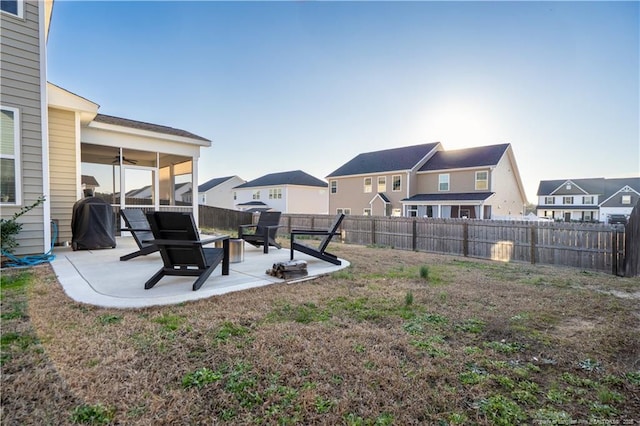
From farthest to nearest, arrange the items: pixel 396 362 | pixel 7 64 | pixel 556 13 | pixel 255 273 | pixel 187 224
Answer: pixel 556 13 → pixel 7 64 → pixel 255 273 → pixel 187 224 → pixel 396 362

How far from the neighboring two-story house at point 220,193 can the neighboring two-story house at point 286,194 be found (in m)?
2.22

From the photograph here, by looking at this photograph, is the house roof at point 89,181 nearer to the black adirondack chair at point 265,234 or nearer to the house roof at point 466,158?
the black adirondack chair at point 265,234

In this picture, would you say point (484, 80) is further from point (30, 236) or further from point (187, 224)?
point (30, 236)

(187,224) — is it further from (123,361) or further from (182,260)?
(123,361)

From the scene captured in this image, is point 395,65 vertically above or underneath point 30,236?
above

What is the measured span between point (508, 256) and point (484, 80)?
6119mm

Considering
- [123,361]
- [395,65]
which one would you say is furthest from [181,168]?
[123,361]

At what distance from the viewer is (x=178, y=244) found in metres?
3.92

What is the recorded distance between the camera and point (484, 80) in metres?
10.5

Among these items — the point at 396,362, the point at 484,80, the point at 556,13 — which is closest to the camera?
the point at 396,362

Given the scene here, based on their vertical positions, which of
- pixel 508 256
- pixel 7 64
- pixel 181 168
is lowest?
pixel 508 256

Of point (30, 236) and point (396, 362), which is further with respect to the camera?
point (30, 236)

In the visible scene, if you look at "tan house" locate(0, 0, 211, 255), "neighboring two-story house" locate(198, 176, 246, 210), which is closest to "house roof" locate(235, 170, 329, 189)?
"neighboring two-story house" locate(198, 176, 246, 210)

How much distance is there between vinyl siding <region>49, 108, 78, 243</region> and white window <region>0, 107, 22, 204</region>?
1907 mm
